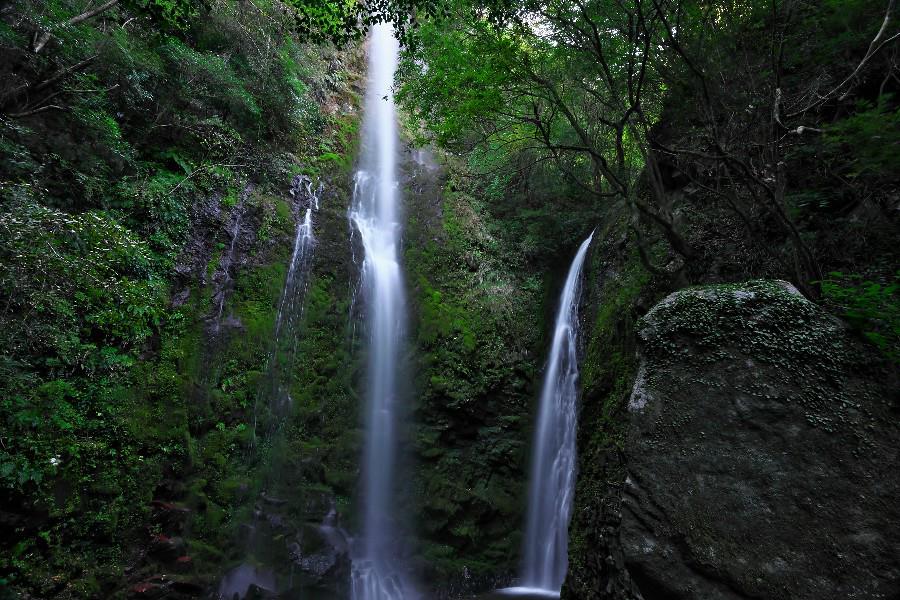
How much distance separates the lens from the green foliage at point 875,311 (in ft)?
10.5

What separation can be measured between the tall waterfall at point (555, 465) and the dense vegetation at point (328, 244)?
43 cm

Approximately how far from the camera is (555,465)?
8.05 m

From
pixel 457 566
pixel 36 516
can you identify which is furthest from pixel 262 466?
pixel 457 566

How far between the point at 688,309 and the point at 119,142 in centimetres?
899

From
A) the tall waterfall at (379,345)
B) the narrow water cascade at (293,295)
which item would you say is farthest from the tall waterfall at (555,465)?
the narrow water cascade at (293,295)

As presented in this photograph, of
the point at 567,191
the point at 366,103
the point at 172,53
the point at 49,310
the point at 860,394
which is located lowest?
the point at 860,394

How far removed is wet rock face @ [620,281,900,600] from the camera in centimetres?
287

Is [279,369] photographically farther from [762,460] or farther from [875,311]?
[875,311]

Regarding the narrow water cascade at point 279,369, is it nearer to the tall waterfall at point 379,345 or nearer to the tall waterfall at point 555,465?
the tall waterfall at point 379,345

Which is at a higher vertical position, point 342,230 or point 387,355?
point 342,230

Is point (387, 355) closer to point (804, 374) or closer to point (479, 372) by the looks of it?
point (479, 372)

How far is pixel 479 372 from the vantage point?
9.09 m

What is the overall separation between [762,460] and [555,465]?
5226 mm

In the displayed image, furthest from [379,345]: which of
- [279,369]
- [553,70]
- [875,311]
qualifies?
[875,311]
